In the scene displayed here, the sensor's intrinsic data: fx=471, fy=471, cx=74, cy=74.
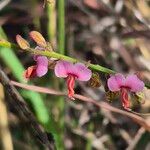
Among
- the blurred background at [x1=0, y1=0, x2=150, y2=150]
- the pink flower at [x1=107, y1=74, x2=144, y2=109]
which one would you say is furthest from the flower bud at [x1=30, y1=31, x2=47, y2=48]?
the blurred background at [x1=0, y1=0, x2=150, y2=150]

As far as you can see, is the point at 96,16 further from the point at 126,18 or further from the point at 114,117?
the point at 114,117

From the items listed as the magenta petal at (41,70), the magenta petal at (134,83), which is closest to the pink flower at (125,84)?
the magenta petal at (134,83)

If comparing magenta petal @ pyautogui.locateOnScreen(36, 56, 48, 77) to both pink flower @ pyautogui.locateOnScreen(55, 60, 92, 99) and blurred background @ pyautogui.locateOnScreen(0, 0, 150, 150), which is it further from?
blurred background @ pyautogui.locateOnScreen(0, 0, 150, 150)

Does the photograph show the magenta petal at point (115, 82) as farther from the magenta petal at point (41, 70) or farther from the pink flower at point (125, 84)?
the magenta petal at point (41, 70)

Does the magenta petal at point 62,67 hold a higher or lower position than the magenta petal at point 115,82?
higher

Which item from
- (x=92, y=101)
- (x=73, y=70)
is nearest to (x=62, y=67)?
(x=73, y=70)

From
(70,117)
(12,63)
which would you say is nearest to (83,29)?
(70,117)

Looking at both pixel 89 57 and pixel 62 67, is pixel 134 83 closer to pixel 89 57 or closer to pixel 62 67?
pixel 62 67
